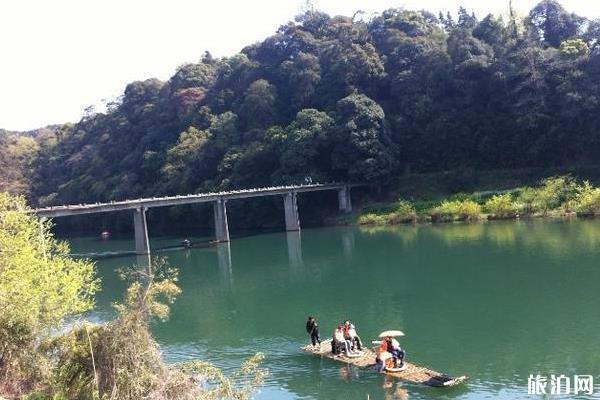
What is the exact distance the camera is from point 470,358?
23.6 meters

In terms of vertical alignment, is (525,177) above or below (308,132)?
below

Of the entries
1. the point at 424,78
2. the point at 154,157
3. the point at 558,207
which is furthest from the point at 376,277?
the point at 154,157

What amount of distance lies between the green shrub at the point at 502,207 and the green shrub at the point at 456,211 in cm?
134

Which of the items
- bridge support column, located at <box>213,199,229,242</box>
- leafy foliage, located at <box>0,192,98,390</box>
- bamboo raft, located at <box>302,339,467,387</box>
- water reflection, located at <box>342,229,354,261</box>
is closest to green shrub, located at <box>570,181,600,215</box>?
water reflection, located at <box>342,229,354,261</box>

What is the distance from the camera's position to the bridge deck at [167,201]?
204ft

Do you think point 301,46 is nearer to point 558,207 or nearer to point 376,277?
point 558,207

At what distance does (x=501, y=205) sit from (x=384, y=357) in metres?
49.8

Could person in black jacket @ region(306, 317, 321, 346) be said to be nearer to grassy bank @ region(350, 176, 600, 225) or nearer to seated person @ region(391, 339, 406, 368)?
seated person @ region(391, 339, 406, 368)

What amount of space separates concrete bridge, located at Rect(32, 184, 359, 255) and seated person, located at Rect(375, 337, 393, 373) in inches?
1803

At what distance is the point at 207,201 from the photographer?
7631 cm

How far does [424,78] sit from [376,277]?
5094 centimetres

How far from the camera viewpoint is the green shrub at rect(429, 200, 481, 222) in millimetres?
68688

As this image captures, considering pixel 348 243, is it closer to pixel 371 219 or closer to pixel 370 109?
pixel 371 219

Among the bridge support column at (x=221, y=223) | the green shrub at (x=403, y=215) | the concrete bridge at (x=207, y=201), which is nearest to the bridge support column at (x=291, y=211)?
the concrete bridge at (x=207, y=201)
